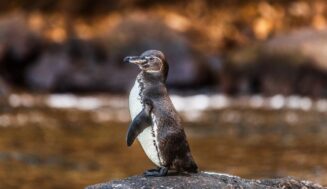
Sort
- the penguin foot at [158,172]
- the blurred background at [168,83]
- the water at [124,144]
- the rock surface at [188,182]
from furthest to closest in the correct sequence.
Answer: the blurred background at [168,83]
the water at [124,144]
the penguin foot at [158,172]
the rock surface at [188,182]

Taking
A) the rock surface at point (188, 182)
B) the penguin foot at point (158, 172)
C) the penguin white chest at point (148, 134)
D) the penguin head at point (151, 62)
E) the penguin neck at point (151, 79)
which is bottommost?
the rock surface at point (188, 182)

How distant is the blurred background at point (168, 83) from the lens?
16016 millimetres

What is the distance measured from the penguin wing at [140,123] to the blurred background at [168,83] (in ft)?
23.5

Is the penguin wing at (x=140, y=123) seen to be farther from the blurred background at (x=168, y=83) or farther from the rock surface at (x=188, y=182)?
the blurred background at (x=168, y=83)

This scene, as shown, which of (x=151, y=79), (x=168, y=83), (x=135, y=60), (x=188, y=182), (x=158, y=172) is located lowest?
(x=188, y=182)

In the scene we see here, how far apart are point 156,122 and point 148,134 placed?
0.36 feet

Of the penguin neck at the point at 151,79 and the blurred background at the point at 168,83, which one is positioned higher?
the blurred background at the point at 168,83

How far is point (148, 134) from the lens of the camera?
647 cm

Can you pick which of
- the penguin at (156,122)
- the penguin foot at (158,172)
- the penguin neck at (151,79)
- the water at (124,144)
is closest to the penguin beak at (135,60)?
the penguin at (156,122)

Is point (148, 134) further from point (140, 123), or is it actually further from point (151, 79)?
point (151, 79)

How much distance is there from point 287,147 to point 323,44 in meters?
13.5

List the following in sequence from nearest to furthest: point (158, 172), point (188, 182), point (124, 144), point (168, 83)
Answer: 1. point (188, 182)
2. point (158, 172)
3. point (124, 144)
4. point (168, 83)

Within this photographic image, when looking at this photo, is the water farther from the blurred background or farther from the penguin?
the penguin

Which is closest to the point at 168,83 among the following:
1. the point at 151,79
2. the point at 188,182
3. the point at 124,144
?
the point at 124,144
